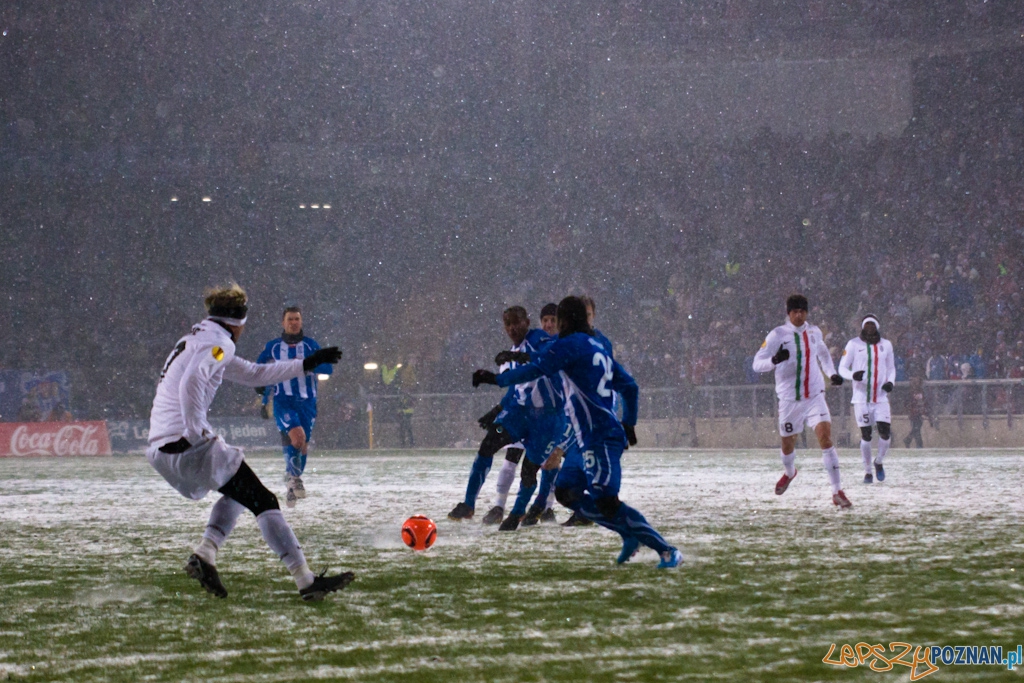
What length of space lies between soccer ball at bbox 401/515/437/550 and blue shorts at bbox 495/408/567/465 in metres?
1.52

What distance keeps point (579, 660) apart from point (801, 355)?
23.0 feet

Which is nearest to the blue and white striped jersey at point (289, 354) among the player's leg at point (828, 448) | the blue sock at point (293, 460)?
the blue sock at point (293, 460)

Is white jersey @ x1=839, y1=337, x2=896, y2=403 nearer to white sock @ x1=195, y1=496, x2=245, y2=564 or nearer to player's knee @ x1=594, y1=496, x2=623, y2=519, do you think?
player's knee @ x1=594, y1=496, x2=623, y2=519

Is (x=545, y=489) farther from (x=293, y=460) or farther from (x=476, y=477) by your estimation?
(x=293, y=460)

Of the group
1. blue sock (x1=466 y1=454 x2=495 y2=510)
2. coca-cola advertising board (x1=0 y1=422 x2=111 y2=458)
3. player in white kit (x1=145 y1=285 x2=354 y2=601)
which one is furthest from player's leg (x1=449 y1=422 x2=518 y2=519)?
coca-cola advertising board (x1=0 y1=422 x2=111 y2=458)

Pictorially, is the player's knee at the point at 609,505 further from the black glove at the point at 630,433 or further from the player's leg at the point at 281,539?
the player's leg at the point at 281,539

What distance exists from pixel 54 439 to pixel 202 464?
20.8 metres

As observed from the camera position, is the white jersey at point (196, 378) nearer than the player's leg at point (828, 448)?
Yes

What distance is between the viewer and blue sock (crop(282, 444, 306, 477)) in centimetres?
1165

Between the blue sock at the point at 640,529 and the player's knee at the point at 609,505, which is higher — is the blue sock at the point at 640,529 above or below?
below

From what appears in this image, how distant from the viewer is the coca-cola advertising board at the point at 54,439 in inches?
952

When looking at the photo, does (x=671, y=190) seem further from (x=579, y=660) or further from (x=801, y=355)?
(x=579, y=660)

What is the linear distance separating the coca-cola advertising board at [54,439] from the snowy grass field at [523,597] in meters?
14.1

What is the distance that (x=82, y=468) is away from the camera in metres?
19.2
